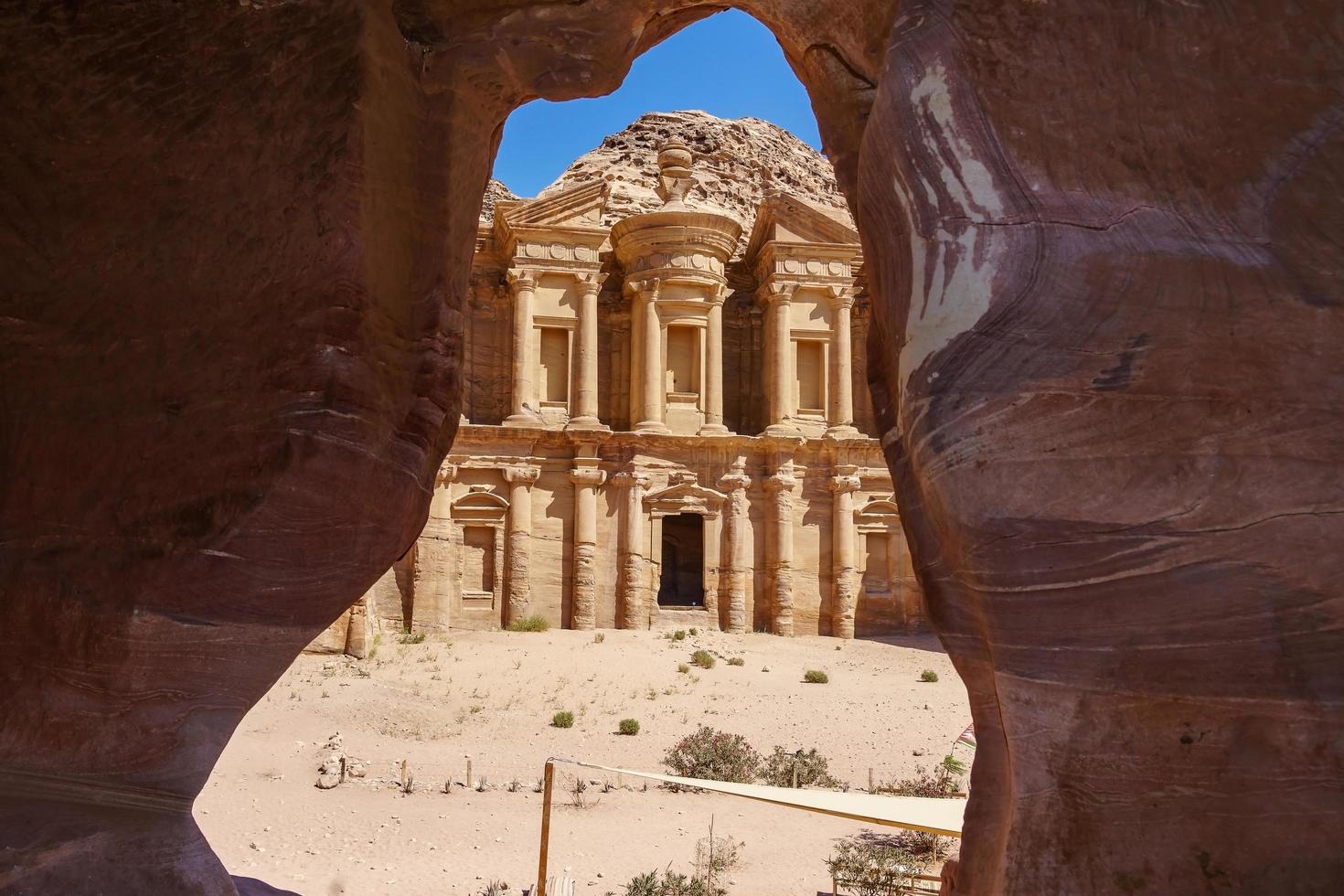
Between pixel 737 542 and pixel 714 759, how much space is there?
10343 millimetres

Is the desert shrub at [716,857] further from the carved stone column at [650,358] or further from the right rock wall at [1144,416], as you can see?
the carved stone column at [650,358]

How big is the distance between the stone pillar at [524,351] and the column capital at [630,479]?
85.4 inches

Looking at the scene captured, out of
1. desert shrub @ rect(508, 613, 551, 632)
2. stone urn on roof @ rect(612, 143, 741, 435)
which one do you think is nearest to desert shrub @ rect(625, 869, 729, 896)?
desert shrub @ rect(508, 613, 551, 632)

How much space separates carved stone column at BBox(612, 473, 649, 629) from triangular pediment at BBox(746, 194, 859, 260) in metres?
6.80

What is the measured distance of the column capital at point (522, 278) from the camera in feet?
74.8

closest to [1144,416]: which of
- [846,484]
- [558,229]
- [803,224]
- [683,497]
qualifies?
[683,497]

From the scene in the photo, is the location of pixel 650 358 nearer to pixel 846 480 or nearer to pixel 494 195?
pixel 846 480

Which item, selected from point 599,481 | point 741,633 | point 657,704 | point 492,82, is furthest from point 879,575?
point 492,82

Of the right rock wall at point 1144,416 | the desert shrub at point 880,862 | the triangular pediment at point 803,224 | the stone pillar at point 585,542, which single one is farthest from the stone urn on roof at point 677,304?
the right rock wall at point 1144,416

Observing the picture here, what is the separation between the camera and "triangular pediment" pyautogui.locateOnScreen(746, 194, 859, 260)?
2383 cm

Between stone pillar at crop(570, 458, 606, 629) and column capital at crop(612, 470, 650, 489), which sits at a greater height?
column capital at crop(612, 470, 650, 489)

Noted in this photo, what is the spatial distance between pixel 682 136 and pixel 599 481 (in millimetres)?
18702

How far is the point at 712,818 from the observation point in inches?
405

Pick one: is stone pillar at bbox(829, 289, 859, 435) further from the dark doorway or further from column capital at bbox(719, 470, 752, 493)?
the dark doorway
